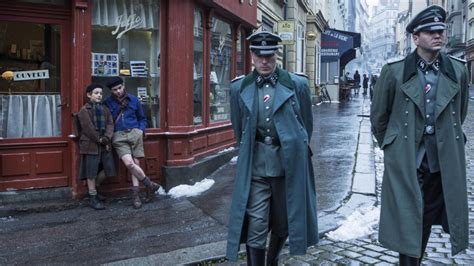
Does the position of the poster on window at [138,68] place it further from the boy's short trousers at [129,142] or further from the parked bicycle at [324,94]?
the parked bicycle at [324,94]

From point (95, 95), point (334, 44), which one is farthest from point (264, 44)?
point (334, 44)

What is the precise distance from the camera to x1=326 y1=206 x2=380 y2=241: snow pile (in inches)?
219

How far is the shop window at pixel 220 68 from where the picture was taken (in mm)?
9508

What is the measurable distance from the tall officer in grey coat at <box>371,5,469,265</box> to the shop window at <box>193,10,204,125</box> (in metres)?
4.96

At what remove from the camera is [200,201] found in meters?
7.04

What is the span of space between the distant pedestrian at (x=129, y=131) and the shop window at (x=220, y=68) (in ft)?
8.18

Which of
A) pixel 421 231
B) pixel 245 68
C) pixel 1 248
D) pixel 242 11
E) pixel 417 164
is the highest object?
pixel 242 11

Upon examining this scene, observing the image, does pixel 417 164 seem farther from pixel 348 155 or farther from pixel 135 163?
pixel 348 155

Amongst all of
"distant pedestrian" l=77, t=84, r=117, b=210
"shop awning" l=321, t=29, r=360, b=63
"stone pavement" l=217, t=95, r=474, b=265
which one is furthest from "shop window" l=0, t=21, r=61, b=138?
"shop awning" l=321, t=29, r=360, b=63

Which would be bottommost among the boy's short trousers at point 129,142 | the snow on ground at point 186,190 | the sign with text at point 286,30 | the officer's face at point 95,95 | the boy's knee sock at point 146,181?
the snow on ground at point 186,190

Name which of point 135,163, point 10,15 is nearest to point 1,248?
point 135,163

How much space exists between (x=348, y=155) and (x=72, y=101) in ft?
18.4

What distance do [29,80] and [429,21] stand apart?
5.13 m

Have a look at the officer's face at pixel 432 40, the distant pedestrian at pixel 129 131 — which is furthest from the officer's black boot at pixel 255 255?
the distant pedestrian at pixel 129 131
